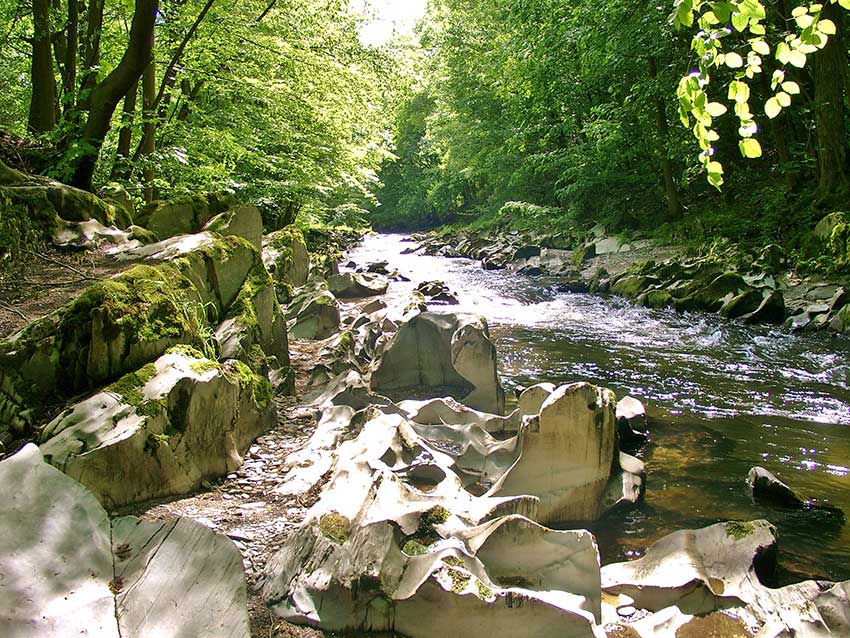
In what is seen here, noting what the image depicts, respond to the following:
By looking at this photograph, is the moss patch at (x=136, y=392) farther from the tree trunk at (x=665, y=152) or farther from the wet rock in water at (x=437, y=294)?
the tree trunk at (x=665, y=152)

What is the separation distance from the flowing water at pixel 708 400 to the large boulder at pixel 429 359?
1.22 metres

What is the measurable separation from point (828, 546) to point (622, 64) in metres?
15.6

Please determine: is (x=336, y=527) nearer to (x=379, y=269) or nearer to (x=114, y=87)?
(x=114, y=87)

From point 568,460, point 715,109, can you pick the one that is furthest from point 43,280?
point 715,109

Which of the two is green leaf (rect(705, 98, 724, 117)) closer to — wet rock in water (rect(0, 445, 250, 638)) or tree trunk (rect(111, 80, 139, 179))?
wet rock in water (rect(0, 445, 250, 638))

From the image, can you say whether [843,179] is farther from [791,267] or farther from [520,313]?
[520,313]

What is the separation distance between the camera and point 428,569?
9.75ft

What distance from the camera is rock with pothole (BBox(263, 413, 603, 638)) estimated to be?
2.84 metres

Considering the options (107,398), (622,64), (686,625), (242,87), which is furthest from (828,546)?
(622,64)

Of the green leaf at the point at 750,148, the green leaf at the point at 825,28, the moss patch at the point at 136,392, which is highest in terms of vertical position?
the green leaf at the point at 825,28

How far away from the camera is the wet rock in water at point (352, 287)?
580 inches

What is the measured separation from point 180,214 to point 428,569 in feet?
21.4

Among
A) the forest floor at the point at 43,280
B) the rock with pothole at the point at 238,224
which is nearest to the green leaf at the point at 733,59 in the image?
the forest floor at the point at 43,280

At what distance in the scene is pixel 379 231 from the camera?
52.5 meters
